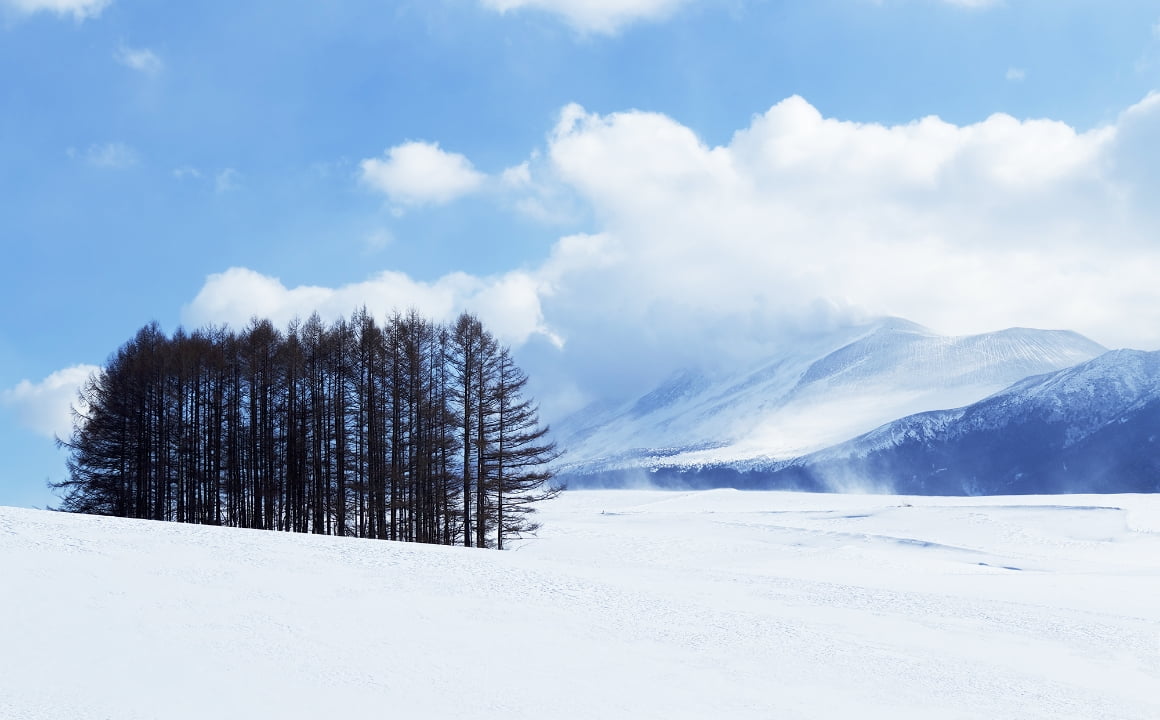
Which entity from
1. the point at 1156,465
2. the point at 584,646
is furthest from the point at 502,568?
the point at 1156,465

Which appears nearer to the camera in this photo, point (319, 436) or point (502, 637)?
point (502, 637)

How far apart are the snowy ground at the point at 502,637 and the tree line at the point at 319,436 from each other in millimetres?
9729

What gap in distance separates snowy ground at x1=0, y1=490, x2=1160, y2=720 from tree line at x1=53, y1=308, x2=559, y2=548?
9.73 metres

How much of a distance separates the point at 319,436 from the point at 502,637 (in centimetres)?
2535

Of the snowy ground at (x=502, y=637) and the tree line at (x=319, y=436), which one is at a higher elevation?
the tree line at (x=319, y=436)

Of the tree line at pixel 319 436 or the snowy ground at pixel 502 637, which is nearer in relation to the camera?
the snowy ground at pixel 502 637

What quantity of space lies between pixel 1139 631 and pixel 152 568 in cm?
2140

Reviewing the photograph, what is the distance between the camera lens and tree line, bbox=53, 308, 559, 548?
3416 centimetres

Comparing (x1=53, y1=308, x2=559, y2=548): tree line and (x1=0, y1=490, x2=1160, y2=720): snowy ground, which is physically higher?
(x1=53, y1=308, x2=559, y2=548): tree line

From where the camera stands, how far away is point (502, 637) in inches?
604

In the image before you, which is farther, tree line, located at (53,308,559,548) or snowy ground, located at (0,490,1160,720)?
tree line, located at (53,308,559,548)

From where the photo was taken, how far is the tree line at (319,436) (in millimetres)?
34156

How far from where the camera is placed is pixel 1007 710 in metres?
13.3

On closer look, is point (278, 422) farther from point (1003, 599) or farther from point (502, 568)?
point (1003, 599)
